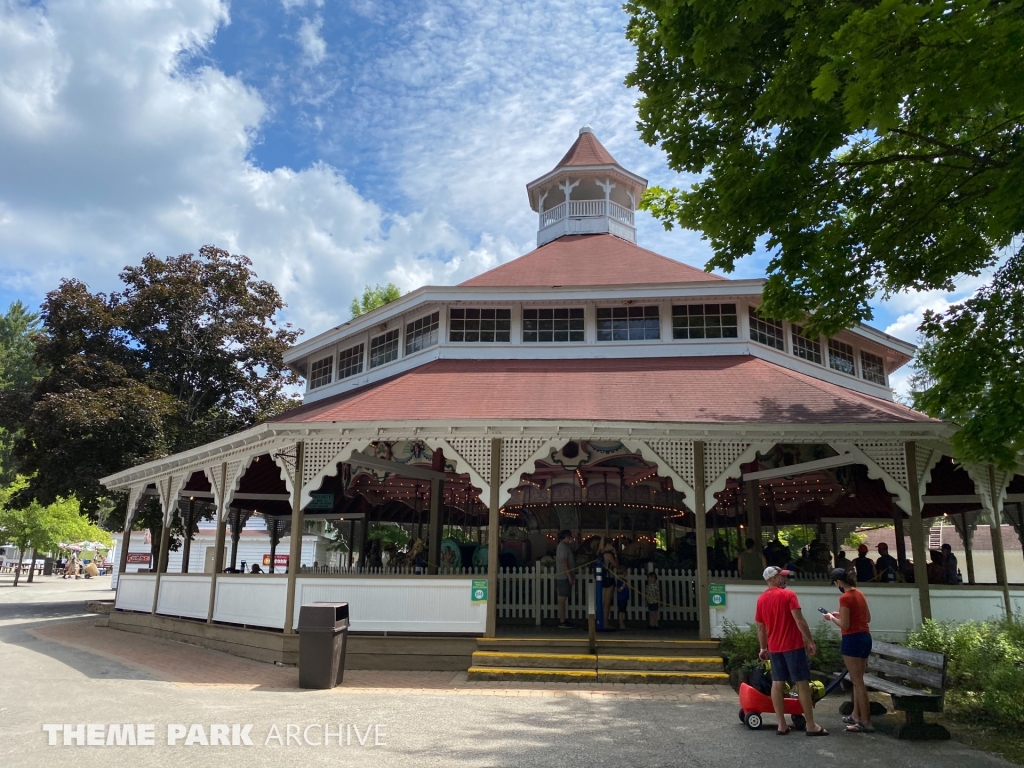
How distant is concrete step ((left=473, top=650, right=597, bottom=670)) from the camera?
11578mm

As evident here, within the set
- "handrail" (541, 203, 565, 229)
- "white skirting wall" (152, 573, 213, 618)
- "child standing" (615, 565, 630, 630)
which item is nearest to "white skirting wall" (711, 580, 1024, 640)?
"child standing" (615, 565, 630, 630)

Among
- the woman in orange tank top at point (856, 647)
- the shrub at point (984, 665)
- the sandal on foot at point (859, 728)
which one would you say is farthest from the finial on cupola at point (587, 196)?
the sandal on foot at point (859, 728)

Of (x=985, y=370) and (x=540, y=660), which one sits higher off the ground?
(x=985, y=370)

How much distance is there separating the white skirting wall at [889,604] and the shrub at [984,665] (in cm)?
169

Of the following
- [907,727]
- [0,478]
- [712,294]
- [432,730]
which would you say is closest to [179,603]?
Answer: [432,730]

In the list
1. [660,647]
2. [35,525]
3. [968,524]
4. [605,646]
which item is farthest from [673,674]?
[35,525]

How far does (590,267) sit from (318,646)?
1233 centimetres

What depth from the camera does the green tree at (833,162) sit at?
7266 mm

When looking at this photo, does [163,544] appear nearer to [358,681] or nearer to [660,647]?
[358,681]

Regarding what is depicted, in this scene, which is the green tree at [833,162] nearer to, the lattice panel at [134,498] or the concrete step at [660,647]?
the concrete step at [660,647]

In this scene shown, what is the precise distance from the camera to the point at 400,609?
12.7 m

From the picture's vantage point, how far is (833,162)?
387 inches

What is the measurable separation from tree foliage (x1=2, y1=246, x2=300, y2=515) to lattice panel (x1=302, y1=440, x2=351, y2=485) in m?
13.6

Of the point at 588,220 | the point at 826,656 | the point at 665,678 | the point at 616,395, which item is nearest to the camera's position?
the point at 826,656
